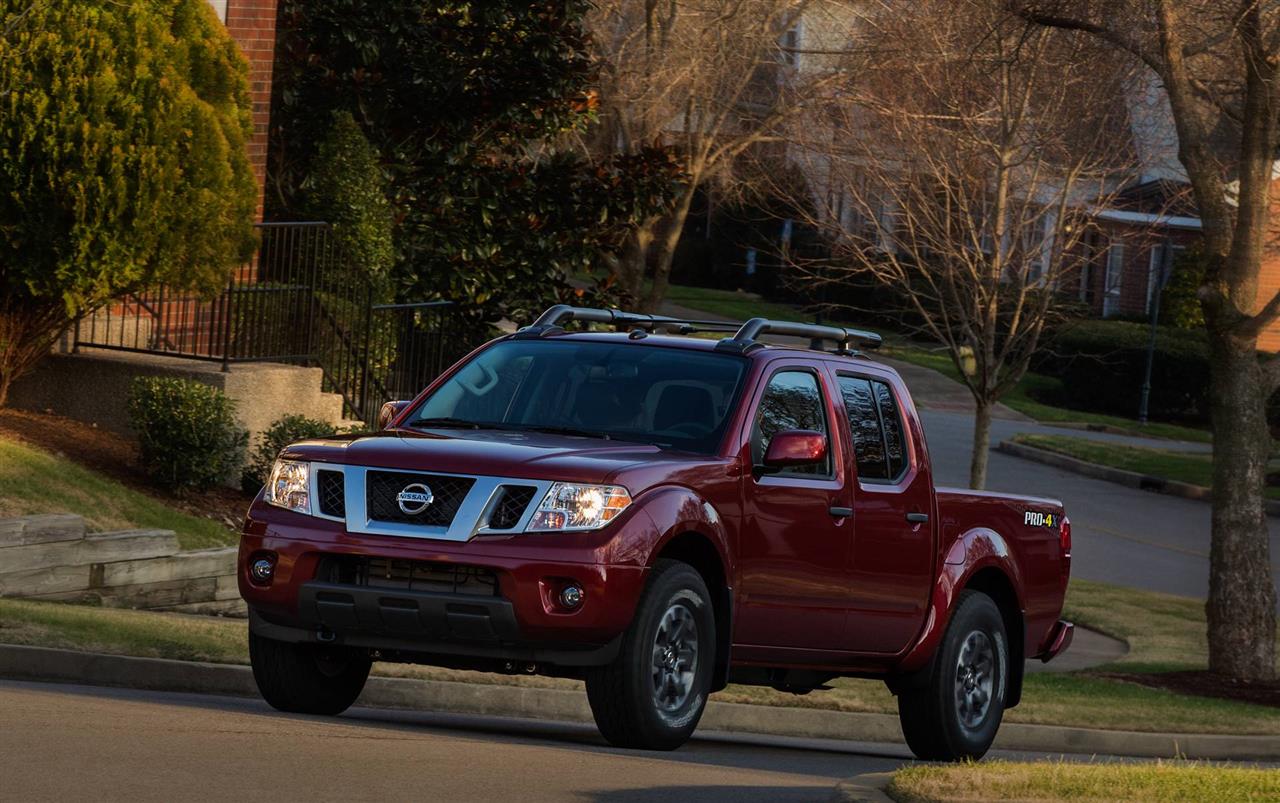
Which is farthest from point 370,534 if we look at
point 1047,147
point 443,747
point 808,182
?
point 808,182

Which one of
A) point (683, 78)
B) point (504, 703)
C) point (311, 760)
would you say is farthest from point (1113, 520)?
point (311, 760)

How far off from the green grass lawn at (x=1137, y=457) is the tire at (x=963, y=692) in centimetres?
2383

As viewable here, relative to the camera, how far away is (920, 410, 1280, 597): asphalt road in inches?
996

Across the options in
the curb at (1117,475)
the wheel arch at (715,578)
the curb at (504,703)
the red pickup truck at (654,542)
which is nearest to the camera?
the red pickup truck at (654,542)

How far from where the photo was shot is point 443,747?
9062 millimetres

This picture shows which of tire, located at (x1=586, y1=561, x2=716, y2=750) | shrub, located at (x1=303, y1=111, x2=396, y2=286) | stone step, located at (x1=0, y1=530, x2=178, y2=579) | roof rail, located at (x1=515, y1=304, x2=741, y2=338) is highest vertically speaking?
shrub, located at (x1=303, y1=111, x2=396, y2=286)

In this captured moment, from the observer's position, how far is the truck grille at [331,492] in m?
8.98

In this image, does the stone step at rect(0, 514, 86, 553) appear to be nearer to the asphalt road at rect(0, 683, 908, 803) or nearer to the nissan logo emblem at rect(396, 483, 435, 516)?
the asphalt road at rect(0, 683, 908, 803)

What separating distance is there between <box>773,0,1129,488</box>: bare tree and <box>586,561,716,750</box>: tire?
1264 cm

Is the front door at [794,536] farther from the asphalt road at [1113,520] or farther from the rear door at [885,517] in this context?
the asphalt road at [1113,520]

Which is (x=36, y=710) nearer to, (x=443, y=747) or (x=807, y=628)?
(x=443, y=747)

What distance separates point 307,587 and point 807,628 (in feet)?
8.30

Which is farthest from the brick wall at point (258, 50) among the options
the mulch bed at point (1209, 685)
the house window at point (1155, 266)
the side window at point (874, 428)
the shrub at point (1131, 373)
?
the house window at point (1155, 266)

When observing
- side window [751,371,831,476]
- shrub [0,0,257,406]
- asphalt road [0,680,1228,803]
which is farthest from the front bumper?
shrub [0,0,257,406]
